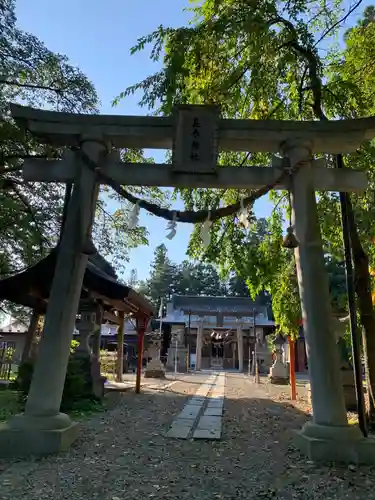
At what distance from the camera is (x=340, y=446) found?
385cm

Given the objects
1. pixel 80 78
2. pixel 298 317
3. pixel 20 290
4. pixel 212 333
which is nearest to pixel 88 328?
pixel 20 290

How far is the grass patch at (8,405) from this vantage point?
254 inches

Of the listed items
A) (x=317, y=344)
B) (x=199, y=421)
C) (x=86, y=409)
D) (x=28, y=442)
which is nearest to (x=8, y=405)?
(x=86, y=409)

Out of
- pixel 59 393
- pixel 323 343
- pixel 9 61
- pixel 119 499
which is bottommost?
pixel 119 499

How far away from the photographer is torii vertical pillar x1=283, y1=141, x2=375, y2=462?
3.87 metres

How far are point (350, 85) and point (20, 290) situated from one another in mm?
7766

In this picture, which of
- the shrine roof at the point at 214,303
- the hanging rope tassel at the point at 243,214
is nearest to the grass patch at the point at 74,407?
the hanging rope tassel at the point at 243,214

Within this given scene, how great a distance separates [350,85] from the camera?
6.19m

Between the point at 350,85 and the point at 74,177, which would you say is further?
the point at 350,85

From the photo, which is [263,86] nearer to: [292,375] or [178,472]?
[178,472]

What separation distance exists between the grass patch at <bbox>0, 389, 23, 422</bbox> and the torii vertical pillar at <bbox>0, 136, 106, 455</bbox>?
2466 mm

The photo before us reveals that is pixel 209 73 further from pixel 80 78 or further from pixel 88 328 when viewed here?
pixel 88 328

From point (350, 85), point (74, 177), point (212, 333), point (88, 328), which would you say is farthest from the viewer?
point (212, 333)

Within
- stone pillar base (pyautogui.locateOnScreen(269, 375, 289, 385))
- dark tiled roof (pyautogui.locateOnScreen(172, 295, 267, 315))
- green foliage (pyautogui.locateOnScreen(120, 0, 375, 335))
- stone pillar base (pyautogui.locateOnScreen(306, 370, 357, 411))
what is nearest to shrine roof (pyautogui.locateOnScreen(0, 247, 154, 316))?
green foliage (pyautogui.locateOnScreen(120, 0, 375, 335))
